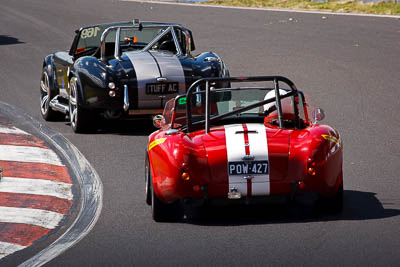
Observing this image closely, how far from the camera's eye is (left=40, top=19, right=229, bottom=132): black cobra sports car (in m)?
12.2

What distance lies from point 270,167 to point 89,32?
7.09 m

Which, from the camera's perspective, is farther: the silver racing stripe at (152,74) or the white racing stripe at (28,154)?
the silver racing stripe at (152,74)

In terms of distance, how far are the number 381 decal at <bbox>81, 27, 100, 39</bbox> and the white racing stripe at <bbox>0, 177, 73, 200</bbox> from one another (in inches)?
166

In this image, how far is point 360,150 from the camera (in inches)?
434

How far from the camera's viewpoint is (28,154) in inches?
449

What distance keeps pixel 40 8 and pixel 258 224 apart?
25.8m

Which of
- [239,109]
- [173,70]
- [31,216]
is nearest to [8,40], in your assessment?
[173,70]

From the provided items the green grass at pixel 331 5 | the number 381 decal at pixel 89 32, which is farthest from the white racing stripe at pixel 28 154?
the green grass at pixel 331 5

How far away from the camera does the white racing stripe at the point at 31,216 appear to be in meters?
8.07

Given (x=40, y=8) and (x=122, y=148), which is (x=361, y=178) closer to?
(x=122, y=148)

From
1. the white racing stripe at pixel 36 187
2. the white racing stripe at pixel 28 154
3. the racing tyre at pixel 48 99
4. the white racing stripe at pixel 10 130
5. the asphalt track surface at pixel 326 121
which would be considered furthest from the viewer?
the racing tyre at pixel 48 99

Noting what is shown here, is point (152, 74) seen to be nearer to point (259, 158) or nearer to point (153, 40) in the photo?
point (153, 40)

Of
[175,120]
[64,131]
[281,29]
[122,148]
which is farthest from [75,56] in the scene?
[281,29]

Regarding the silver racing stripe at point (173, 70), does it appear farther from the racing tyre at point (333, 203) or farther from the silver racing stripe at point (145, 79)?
the racing tyre at point (333, 203)
